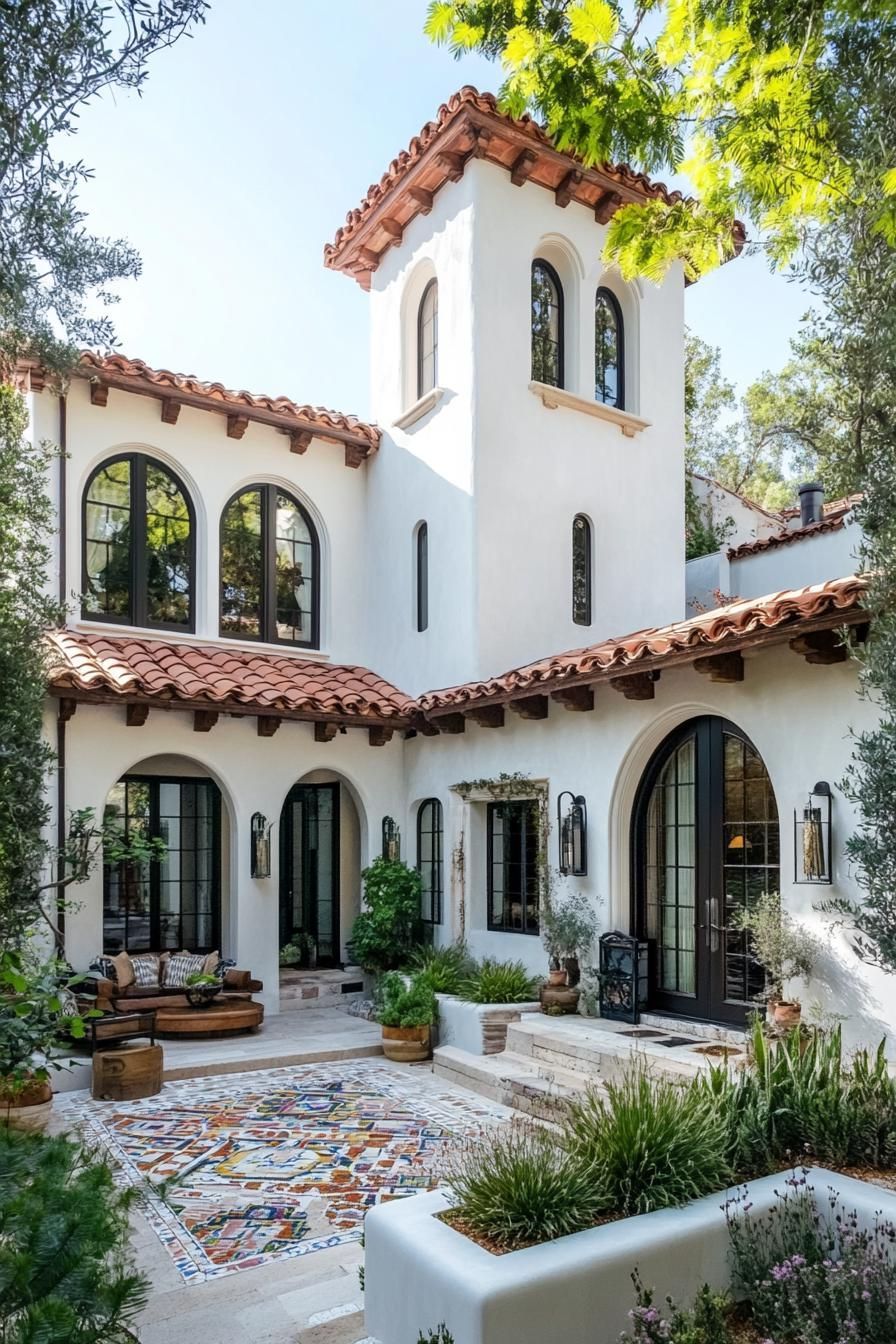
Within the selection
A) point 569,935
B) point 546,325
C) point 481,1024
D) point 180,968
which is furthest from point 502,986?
point 546,325

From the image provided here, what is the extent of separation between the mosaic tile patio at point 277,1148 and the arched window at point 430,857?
2807 mm

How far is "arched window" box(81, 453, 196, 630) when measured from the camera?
12.6 m

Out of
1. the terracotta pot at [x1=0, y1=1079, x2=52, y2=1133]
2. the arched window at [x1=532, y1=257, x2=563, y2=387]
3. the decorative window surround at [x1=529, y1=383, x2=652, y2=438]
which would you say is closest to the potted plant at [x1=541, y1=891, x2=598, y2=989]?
the terracotta pot at [x1=0, y1=1079, x2=52, y2=1133]

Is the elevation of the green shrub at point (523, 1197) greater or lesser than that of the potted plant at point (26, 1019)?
lesser

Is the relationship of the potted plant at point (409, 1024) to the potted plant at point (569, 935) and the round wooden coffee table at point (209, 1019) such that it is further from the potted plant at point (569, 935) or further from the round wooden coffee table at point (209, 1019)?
the round wooden coffee table at point (209, 1019)

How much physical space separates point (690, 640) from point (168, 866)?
297 inches

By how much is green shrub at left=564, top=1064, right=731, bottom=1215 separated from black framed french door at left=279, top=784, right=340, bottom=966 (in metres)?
9.33

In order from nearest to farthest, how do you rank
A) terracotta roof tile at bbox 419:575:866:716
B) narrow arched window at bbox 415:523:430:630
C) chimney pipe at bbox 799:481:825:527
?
1. terracotta roof tile at bbox 419:575:866:716
2. narrow arched window at bbox 415:523:430:630
3. chimney pipe at bbox 799:481:825:527

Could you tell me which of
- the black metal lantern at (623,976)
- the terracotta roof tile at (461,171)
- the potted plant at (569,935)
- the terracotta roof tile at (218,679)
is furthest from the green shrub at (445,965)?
the terracotta roof tile at (461,171)

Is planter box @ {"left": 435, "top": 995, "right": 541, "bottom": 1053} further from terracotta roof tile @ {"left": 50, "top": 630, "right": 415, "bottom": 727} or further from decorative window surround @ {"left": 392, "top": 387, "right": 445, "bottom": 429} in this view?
decorative window surround @ {"left": 392, "top": 387, "right": 445, "bottom": 429}

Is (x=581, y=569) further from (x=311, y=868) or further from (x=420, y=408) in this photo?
(x=311, y=868)

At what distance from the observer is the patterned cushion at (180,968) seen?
11.5 meters

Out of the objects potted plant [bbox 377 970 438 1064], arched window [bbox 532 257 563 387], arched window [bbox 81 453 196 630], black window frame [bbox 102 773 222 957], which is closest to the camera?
potted plant [bbox 377 970 438 1064]

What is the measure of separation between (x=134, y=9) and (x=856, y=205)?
3135 millimetres
